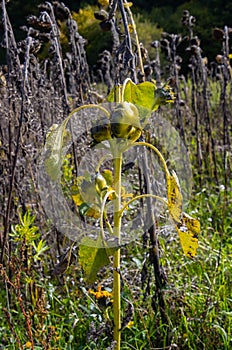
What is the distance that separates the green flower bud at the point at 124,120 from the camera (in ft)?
3.14

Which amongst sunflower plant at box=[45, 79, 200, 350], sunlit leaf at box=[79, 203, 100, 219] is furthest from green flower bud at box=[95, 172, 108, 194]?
sunlit leaf at box=[79, 203, 100, 219]

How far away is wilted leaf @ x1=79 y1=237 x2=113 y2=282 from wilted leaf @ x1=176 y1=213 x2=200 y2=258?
153 millimetres

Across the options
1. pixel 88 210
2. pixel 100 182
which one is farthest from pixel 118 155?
pixel 88 210

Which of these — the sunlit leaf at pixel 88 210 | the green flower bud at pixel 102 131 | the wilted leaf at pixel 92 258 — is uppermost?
the green flower bud at pixel 102 131

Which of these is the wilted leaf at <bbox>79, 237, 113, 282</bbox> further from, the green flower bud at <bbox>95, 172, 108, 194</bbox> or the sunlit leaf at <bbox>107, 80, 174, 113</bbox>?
the sunlit leaf at <bbox>107, 80, 174, 113</bbox>

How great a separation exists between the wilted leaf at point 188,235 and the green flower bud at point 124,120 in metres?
0.23

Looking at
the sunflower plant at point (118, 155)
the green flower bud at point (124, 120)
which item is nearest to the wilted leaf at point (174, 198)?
the sunflower plant at point (118, 155)

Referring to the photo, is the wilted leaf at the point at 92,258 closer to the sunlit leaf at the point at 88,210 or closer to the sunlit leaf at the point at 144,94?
the sunlit leaf at the point at 88,210

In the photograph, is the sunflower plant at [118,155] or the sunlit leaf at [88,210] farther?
the sunlit leaf at [88,210]

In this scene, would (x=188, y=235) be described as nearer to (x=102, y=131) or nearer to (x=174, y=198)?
(x=174, y=198)

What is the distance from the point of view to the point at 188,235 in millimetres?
1072

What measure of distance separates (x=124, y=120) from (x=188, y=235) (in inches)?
11.1

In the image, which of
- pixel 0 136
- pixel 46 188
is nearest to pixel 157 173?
pixel 46 188

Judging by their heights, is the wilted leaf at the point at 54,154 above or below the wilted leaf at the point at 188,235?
above
